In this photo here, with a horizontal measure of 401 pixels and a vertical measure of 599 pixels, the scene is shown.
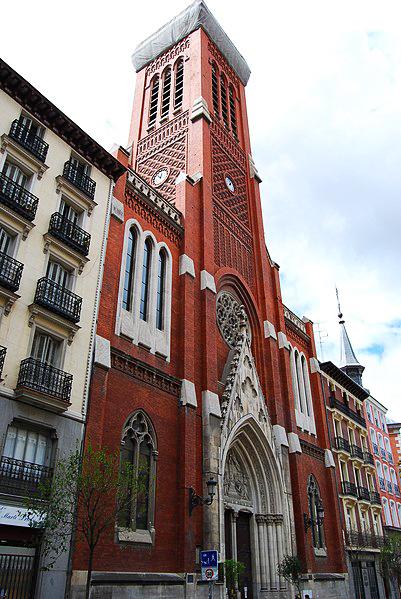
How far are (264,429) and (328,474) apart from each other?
350 inches

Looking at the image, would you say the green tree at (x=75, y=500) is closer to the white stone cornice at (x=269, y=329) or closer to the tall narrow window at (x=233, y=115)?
the white stone cornice at (x=269, y=329)

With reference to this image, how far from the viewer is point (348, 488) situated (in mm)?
35938

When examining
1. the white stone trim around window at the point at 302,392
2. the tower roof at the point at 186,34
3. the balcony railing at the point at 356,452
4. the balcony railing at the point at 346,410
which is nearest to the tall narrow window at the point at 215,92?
the tower roof at the point at 186,34

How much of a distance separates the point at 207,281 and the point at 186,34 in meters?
23.4

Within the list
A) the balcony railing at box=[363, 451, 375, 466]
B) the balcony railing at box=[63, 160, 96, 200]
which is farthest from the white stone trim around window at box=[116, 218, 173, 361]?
the balcony railing at box=[363, 451, 375, 466]

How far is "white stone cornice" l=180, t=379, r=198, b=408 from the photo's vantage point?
71.7 ft

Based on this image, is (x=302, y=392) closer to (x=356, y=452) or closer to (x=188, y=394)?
(x=356, y=452)

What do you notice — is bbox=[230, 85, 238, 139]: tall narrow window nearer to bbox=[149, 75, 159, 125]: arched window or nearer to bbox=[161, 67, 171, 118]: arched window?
bbox=[161, 67, 171, 118]: arched window

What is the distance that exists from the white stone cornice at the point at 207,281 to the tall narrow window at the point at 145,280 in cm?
331

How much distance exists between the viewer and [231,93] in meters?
40.5

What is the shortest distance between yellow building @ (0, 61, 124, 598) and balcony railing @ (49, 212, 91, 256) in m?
0.04

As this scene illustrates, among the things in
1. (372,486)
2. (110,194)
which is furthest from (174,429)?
(372,486)

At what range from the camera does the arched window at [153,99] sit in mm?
37469

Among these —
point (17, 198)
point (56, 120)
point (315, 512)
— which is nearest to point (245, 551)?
point (315, 512)
